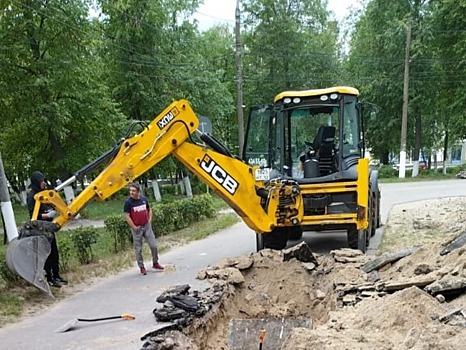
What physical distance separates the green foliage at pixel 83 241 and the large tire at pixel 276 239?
3478mm

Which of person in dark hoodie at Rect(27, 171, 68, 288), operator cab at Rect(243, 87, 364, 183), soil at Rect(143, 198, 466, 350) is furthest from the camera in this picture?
operator cab at Rect(243, 87, 364, 183)

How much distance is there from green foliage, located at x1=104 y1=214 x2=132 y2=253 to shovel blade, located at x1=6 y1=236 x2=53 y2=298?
13.6ft

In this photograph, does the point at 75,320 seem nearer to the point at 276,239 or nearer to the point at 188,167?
the point at 188,167

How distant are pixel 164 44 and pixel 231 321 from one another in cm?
2045

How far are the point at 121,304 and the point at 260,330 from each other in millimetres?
2045

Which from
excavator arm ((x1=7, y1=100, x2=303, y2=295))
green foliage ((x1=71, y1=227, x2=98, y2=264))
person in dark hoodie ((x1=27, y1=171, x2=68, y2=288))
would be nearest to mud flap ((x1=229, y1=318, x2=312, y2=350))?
excavator arm ((x1=7, y1=100, x2=303, y2=295))

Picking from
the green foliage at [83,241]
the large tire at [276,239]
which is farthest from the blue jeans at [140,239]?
the large tire at [276,239]

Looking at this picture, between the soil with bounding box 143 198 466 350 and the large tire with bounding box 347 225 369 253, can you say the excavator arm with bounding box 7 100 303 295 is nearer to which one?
the soil with bounding box 143 198 466 350

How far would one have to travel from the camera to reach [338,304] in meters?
6.67

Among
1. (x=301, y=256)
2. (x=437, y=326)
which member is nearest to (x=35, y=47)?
(x=301, y=256)

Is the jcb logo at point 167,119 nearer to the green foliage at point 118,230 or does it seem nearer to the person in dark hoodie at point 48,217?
the person in dark hoodie at point 48,217

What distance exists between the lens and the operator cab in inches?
392

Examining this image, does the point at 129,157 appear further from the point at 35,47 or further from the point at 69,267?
the point at 35,47

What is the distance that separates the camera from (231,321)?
719 centimetres
